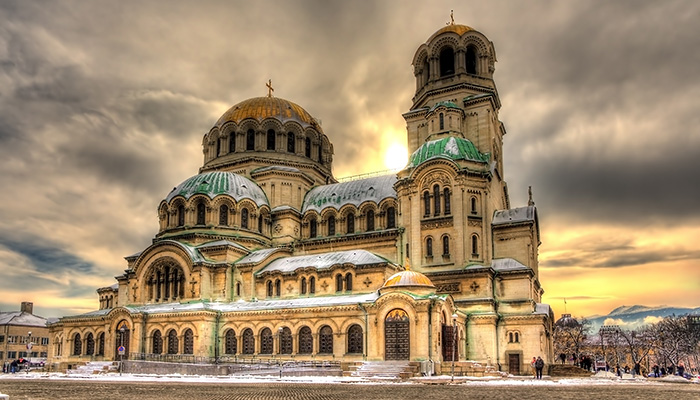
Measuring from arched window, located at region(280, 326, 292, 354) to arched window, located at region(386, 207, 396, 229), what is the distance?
12.6m

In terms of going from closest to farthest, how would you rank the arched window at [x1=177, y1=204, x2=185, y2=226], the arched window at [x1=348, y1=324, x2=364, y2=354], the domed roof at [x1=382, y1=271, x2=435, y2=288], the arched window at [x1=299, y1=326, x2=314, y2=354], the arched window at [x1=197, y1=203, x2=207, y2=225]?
the domed roof at [x1=382, y1=271, x2=435, y2=288] < the arched window at [x1=348, y1=324, x2=364, y2=354] < the arched window at [x1=299, y1=326, x2=314, y2=354] < the arched window at [x1=197, y1=203, x2=207, y2=225] < the arched window at [x1=177, y1=204, x2=185, y2=226]

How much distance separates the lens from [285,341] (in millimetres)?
42656

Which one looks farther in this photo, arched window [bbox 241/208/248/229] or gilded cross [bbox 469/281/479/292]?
arched window [bbox 241/208/248/229]

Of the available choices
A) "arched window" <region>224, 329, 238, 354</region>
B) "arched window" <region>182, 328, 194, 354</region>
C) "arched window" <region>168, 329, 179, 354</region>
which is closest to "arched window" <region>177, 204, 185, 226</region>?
"arched window" <region>168, 329, 179, 354</region>

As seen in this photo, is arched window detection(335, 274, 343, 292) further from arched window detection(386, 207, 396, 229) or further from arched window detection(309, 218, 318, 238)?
arched window detection(309, 218, 318, 238)

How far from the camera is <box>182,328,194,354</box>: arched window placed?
4431 centimetres

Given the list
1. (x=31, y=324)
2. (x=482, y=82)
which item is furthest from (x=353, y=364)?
(x=31, y=324)

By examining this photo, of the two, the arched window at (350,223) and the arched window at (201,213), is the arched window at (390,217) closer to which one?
the arched window at (350,223)

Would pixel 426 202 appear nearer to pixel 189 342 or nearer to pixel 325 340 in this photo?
pixel 325 340

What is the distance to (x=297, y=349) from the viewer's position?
41906 millimetres

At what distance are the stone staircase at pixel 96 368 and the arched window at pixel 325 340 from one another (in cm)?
1332

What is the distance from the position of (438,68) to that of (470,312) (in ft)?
68.6

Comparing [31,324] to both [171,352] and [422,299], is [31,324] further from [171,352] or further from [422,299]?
[422,299]

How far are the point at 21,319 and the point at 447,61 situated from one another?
235 feet
